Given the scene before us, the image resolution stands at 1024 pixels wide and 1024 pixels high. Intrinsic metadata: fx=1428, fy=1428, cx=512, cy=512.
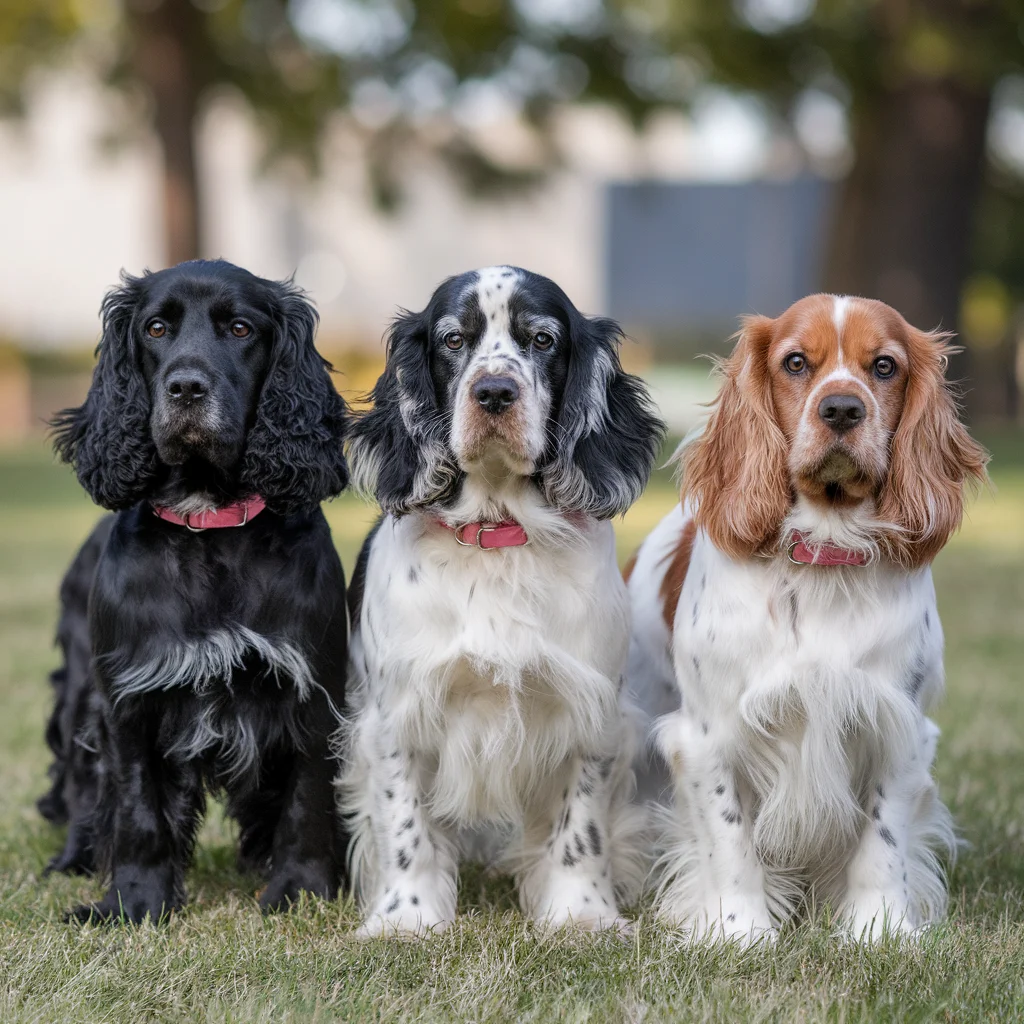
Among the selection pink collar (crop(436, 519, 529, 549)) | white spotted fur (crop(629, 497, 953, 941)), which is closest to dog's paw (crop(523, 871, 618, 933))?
white spotted fur (crop(629, 497, 953, 941))

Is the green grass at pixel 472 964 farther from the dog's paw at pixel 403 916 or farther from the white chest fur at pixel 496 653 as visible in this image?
the white chest fur at pixel 496 653

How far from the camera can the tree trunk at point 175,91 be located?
1692 cm

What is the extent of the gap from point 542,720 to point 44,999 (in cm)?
147

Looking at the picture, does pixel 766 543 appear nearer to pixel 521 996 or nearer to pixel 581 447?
pixel 581 447

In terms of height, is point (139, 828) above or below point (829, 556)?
below

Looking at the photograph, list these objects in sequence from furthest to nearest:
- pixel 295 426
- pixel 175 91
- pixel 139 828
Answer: pixel 175 91 < pixel 295 426 < pixel 139 828

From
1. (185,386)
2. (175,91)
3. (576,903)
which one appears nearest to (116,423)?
(185,386)

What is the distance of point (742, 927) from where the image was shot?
3.75 meters

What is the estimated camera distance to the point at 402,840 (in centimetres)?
404

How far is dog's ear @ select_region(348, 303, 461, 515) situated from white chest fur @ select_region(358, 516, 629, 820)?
116 millimetres

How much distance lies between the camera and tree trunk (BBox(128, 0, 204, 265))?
55.5 ft

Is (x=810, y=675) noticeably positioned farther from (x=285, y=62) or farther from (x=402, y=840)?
(x=285, y=62)

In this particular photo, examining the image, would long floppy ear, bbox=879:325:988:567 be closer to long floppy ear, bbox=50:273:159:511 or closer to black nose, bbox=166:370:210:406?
black nose, bbox=166:370:210:406

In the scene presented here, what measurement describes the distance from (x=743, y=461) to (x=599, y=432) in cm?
45
